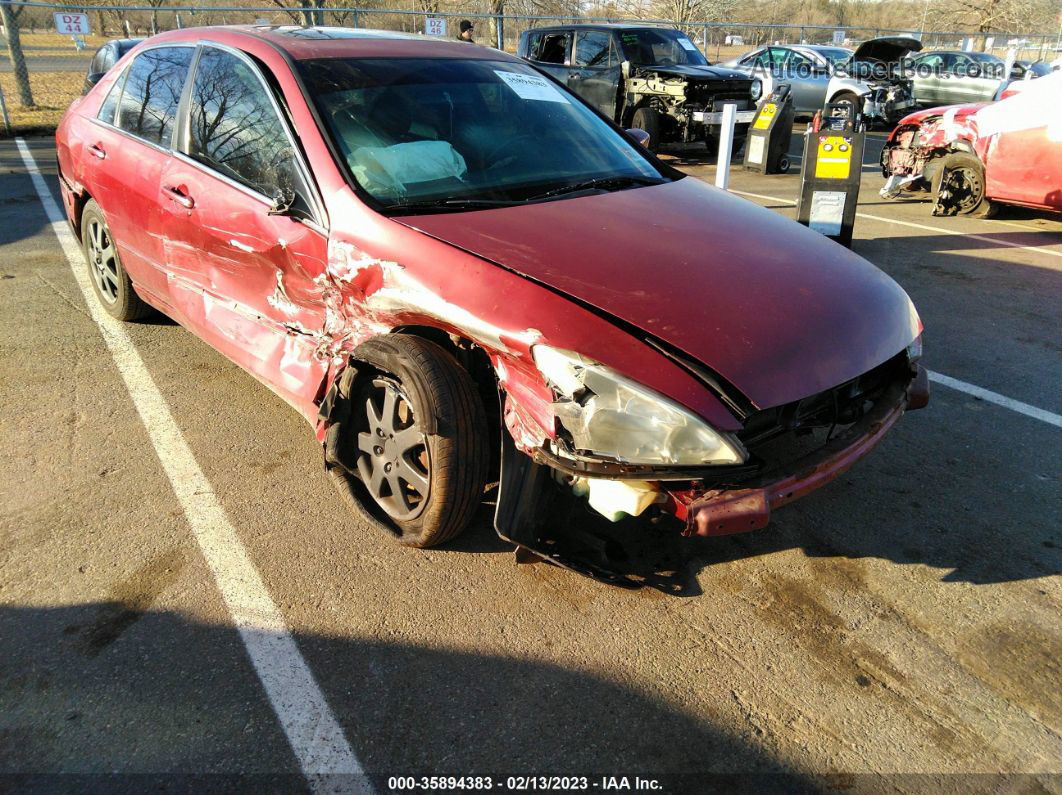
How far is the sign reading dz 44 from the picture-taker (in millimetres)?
14781

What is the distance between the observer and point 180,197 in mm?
3785

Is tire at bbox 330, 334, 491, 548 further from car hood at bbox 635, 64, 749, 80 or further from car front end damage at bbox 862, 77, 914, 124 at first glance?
car front end damage at bbox 862, 77, 914, 124

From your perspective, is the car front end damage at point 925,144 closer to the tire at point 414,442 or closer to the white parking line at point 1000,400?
the white parking line at point 1000,400

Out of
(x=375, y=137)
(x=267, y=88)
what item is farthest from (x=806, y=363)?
(x=267, y=88)

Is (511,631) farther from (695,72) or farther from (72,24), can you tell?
(72,24)

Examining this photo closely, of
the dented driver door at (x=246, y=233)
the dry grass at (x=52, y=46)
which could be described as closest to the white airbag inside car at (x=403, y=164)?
the dented driver door at (x=246, y=233)

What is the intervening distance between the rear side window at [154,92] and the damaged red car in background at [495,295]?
33 mm

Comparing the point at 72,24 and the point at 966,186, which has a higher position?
the point at 72,24

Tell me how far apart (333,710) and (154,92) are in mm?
3553

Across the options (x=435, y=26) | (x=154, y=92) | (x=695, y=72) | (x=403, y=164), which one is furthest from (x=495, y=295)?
(x=435, y=26)

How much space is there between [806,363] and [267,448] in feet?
8.25

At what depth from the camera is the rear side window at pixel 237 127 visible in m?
3.29

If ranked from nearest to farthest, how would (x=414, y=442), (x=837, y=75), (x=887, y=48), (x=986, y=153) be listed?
(x=414, y=442), (x=986, y=153), (x=887, y=48), (x=837, y=75)

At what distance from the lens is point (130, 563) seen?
9.72 feet
